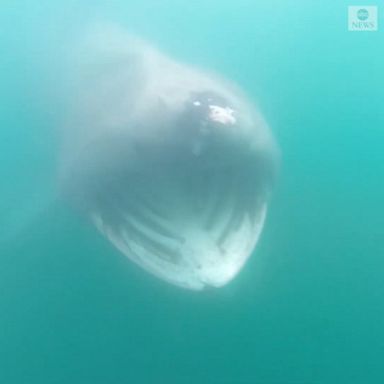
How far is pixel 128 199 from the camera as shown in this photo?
1572 millimetres

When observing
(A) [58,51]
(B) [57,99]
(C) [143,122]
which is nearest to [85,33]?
(A) [58,51]

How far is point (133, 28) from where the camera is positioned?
1562 millimetres

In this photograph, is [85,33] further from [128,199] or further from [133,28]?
[128,199]

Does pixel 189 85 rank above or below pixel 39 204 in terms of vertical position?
above

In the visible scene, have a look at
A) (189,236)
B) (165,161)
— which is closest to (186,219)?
(189,236)

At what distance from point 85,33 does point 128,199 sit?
0.49 metres

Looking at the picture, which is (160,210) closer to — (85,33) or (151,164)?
(151,164)

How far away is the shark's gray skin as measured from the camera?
1.55m

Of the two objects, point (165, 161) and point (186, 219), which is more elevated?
point (165, 161)

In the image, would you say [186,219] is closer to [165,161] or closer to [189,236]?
[189,236]

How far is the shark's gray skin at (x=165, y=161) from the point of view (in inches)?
61.2

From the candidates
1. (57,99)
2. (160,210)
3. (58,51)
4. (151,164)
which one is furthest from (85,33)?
(160,210)

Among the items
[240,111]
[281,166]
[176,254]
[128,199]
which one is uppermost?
[240,111]

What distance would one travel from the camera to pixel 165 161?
1.55 meters
